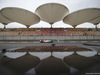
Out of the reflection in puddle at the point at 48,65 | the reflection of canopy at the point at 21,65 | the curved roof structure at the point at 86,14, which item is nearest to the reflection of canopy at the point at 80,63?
the reflection in puddle at the point at 48,65

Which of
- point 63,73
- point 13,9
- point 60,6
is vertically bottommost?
point 63,73

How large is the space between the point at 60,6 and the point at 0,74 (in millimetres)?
18293

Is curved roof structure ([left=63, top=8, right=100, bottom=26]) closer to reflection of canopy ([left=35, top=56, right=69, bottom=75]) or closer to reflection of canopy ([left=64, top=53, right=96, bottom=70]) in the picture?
reflection of canopy ([left=64, top=53, right=96, bottom=70])

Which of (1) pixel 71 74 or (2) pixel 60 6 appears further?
(2) pixel 60 6

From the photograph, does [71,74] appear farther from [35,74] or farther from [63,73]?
[35,74]

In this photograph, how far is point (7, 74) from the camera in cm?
102

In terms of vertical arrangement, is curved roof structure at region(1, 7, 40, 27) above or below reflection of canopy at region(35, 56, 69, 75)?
above

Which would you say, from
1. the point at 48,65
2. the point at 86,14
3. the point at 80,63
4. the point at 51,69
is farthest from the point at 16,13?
the point at 86,14

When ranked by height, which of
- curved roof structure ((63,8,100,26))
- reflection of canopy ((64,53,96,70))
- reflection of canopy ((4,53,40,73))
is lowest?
reflection of canopy ((64,53,96,70))

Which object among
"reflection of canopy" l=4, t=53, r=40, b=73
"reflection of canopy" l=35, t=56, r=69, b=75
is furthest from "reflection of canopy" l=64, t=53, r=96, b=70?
"reflection of canopy" l=4, t=53, r=40, b=73

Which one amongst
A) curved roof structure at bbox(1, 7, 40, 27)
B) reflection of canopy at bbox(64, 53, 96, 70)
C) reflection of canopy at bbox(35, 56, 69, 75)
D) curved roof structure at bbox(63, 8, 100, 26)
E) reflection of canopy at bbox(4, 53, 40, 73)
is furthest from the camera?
curved roof structure at bbox(63, 8, 100, 26)

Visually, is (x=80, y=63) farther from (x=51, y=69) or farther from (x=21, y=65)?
(x=21, y=65)

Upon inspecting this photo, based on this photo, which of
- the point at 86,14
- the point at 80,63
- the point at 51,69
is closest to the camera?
the point at 51,69

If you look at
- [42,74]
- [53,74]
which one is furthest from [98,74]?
[42,74]
